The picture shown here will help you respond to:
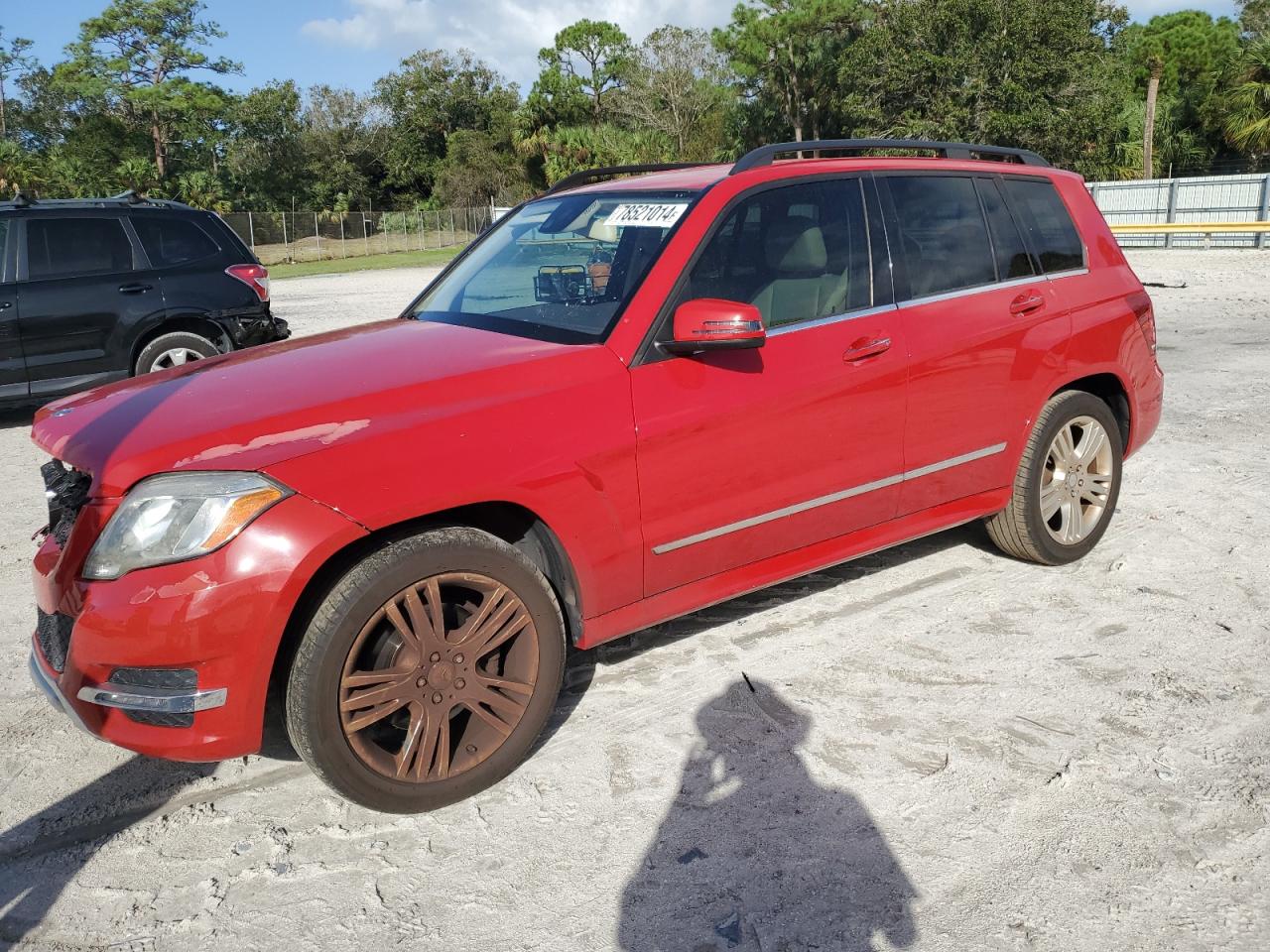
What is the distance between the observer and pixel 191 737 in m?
2.83

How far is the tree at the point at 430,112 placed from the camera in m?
66.6

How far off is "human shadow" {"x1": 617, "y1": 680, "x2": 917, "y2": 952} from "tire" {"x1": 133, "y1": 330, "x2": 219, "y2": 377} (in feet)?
23.1

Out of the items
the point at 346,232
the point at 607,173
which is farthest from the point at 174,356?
the point at 346,232

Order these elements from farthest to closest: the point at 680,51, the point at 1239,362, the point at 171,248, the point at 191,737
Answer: the point at 680,51 < the point at 1239,362 < the point at 171,248 < the point at 191,737

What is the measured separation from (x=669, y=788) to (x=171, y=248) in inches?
307

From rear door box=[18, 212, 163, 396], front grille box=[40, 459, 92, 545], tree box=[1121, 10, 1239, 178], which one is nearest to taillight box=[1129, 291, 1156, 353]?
front grille box=[40, 459, 92, 545]

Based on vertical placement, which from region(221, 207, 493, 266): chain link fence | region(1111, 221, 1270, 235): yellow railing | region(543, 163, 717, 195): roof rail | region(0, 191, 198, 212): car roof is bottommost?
region(543, 163, 717, 195): roof rail

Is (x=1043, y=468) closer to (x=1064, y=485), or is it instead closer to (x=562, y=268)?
(x=1064, y=485)

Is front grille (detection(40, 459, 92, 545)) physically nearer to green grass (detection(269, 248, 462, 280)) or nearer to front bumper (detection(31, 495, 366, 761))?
front bumper (detection(31, 495, 366, 761))

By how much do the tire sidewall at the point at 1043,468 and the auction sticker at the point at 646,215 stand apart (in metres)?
1.97

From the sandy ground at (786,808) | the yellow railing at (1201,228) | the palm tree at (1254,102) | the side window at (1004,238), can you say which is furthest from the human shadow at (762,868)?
the palm tree at (1254,102)

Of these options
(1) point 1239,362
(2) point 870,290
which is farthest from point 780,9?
(2) point 870,290

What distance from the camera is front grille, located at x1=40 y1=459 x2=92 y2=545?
2.99m

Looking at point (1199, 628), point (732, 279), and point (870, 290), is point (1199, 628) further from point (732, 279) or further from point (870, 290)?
point (732, 279)
